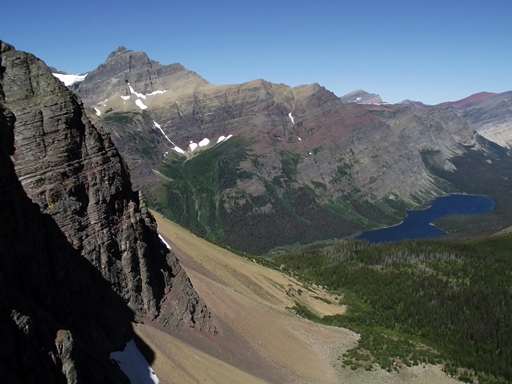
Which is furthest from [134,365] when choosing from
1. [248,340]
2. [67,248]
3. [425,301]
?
[425,301]

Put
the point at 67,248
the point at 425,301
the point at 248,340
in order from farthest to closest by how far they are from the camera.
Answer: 1. the point at 425,301
2. the point at 248,340
3. the point at 67,248

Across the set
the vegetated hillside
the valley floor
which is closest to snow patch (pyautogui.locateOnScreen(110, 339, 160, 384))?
the valley floor

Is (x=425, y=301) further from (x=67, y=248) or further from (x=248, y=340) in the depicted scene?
(x=67, y=248)

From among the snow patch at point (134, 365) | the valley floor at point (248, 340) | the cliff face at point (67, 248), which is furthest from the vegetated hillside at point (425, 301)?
the snow patch at point (134, 365)

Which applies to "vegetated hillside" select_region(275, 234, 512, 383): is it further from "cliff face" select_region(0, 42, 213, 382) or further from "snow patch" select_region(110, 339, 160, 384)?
"snow patch" select_region(110, 339, 160, 384)

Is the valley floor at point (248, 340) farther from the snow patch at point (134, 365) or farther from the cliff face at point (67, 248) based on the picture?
the cliff face at point (67, 248)
